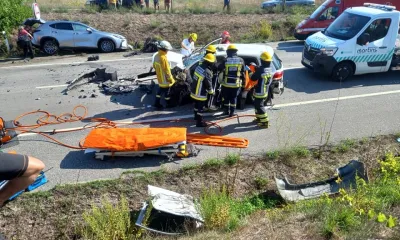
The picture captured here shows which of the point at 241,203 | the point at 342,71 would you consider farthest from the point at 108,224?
the point at 342,71

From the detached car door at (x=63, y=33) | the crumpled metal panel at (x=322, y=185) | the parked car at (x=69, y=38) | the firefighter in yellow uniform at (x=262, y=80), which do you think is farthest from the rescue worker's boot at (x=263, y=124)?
the detached car door at (x=63, y=33)

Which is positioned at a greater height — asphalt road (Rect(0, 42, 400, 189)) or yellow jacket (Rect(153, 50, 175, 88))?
yellow jacket (Rect(153, 50, 175, 88))

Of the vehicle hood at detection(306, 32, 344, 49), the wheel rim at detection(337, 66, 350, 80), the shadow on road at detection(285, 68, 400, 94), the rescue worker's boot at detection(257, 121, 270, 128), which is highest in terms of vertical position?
the vehicle hood at detection(306, 32, 344, 49)

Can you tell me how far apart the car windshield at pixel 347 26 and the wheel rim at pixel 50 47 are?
36.2 ft

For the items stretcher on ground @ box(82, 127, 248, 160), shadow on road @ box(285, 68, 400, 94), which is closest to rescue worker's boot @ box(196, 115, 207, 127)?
stretcher on ground @ box(82, 127, 248, 160)

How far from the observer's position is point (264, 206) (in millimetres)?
6777

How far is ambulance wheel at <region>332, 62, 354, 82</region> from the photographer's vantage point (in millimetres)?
11716

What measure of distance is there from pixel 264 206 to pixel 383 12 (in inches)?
324

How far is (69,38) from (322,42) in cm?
1038

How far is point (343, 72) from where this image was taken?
1178 cm

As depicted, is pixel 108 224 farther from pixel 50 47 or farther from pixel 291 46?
pixel 291 46

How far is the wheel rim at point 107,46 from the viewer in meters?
16.5

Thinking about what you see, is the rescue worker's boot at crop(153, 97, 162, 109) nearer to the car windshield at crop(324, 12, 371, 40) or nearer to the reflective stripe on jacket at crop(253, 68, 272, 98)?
the reflective stripe on jacket at crop(253, 68, 272, 98)

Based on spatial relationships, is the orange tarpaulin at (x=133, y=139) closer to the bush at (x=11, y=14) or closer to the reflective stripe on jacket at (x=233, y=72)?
the reflective stripe on jacket at (x=233, y=72)
